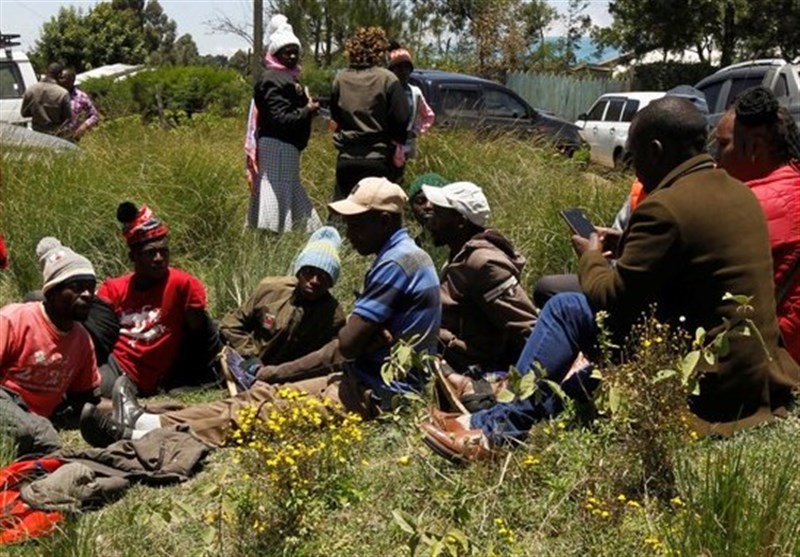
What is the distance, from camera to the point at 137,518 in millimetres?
4039

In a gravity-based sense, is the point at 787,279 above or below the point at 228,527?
above

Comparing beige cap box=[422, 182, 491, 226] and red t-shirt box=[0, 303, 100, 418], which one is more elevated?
beige cap box=[422, 182, 491, 226]

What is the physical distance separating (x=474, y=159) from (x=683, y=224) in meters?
5.72

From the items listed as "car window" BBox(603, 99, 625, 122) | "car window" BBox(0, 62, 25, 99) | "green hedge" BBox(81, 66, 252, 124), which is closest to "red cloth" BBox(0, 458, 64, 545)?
"car window" BBox(0, 62, 25, 99)

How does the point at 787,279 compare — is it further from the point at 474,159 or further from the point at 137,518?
the point at 474,159

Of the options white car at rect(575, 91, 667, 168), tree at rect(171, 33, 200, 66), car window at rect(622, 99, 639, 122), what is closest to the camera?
white car at rect(575, 91, 667, 168)

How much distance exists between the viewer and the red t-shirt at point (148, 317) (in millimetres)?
6207

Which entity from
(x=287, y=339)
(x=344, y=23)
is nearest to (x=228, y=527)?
(x=287, y=339)

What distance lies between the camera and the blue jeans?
4434mm

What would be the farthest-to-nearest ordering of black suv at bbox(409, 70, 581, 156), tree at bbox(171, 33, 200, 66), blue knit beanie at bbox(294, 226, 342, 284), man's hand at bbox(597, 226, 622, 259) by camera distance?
tree at bbox(171, 33, 200, 66), black suv at bbox(409, 70, 581, 156), blue knit beanie at bbox(294, 226, 342, 284), man's hand at bbox(597, 226, 622, 259)

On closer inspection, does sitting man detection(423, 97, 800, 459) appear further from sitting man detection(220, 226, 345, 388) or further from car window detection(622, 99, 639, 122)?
car window detection(622, 99, 639, 122)

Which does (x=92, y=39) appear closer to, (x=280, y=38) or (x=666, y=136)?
(x=280, y=38)

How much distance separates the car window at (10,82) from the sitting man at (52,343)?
12.1m

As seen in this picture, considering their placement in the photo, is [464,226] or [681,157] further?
[464,226]
